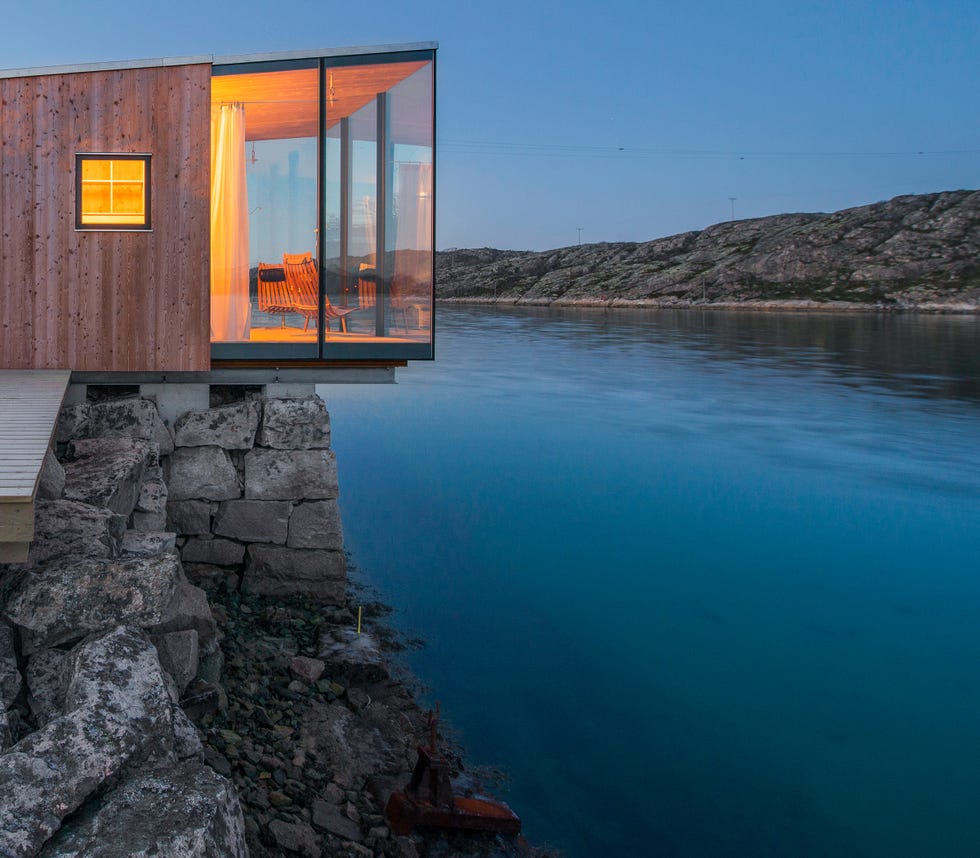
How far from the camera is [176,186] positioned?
29.5ft

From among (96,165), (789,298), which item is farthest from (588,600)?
(789,298)

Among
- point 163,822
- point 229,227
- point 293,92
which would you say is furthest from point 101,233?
point 163,822

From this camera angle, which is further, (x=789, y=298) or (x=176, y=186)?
(x=789, y=298)

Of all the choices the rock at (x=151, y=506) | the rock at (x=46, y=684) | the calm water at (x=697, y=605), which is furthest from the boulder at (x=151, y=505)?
the rock at (x=46, y=684)

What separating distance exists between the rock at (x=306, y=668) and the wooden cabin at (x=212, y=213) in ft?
9.71

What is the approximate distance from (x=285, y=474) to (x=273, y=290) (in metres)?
1.89

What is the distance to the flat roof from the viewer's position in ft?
29.0

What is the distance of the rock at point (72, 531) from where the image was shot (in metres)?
5.81

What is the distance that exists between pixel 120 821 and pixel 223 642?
4.00 meters

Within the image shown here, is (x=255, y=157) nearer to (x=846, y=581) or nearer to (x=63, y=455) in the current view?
(x=63, y=455)

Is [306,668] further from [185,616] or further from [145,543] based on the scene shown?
[185,616]

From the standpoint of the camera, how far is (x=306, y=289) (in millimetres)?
9523

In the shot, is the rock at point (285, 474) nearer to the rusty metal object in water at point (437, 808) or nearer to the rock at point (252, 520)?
the rock at point (252, 520)

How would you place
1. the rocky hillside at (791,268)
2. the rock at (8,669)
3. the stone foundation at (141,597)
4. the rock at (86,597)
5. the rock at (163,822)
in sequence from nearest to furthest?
the rock at (163,822), the stone foundation at (141,597), the rock at (8,669), the rock at (86,597), the rocky hillside at (791,268)
